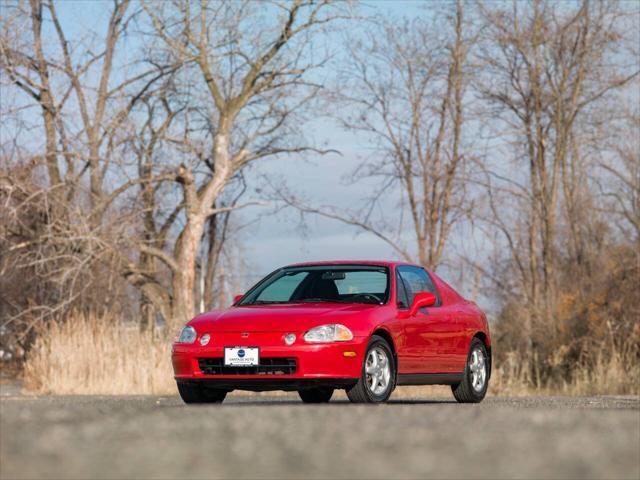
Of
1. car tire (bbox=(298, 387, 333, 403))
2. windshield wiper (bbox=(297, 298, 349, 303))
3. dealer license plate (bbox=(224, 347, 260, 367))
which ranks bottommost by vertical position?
car tire (bbox=(298, 387, 333, 403))

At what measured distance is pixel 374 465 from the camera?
4.43m

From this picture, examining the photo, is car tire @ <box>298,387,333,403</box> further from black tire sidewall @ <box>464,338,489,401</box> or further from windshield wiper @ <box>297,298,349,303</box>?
black tire sidewall @ <box>464,338,489,401</box>

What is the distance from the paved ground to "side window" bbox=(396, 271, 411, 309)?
17.4 feet

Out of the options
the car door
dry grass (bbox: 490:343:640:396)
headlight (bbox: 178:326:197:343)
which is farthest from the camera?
dry grass (bbox: 490:343:640:396)

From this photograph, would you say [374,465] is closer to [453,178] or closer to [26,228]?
[26,228]

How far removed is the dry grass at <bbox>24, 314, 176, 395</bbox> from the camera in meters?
19.3

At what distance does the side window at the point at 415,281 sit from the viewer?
1227 cm

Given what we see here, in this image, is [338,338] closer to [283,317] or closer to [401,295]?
[283,317]

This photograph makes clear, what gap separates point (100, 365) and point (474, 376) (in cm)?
887

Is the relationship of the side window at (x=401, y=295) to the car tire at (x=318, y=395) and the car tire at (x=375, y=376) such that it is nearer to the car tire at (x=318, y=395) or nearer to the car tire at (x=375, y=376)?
the car tire at (x=375, y=376)

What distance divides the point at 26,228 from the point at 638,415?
21.5 m

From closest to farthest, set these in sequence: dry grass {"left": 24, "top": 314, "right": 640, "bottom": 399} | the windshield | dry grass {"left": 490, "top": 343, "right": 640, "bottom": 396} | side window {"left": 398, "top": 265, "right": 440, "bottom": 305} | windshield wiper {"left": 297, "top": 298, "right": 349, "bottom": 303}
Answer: windshield wiper {"left": 297, "top": 298, "right": 349, "bottom": 303}
the windshield
side window {"left": 398, "top": 265, "right": 440, "bottom": 305}
dry grass {"left": 24, "top": 314, "right": 640, "bottom": 399}
dry grass {"left": 490, "top": 343, "right": 640, "bottom": 396}

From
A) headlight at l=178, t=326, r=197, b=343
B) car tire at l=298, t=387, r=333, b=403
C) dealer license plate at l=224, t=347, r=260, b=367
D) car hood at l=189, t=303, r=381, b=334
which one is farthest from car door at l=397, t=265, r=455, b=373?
headlight at l=178, t=326, r=197, b=343

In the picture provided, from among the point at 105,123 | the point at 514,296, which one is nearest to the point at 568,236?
the point at 514,296
